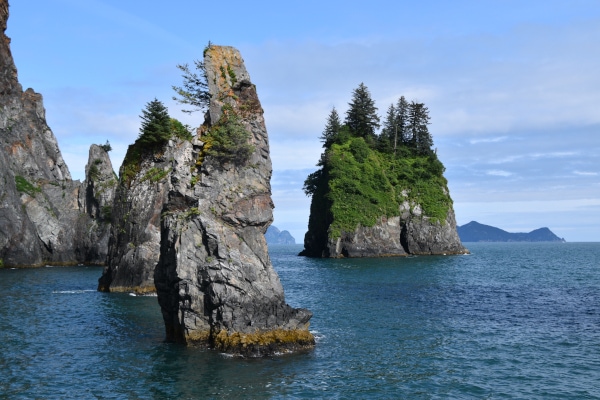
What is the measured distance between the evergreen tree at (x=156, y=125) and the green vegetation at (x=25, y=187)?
4563cm

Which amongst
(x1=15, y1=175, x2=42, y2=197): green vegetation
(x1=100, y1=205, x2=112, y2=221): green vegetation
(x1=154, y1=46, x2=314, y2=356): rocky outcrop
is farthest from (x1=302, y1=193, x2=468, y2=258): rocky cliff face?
(x1=154, y1=46, x2=314, y2=356): rocky outcrop

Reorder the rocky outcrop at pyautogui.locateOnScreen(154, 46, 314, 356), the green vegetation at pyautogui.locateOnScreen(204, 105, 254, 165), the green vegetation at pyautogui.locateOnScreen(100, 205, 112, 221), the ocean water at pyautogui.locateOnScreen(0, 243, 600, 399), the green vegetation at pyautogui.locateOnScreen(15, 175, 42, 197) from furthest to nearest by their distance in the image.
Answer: the green vegetation at pyautogui.locateOnScreen(100, 205, 112, 221) < the green vegetation at pyautogui.locateOnScreen(15, 175, 42, 197) < the green vegetation at pyautogui.locateOnScreen(204, 105, 254, 165) < the rocky outcrop at pyautogui.locateOnScreen(154, 46, 314, 356) < the ocean water at pyautogui.locateOnScreen(0, 243, 600, 399)

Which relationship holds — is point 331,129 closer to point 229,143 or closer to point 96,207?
point 96,207

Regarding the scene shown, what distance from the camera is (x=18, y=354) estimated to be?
2647 centimetres

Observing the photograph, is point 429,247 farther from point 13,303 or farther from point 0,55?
point 0,55

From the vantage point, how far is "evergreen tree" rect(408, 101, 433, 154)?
12044cm

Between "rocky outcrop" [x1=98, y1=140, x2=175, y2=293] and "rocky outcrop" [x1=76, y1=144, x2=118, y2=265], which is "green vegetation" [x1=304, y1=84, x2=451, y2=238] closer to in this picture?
"rocky outcrop" [x1=76, y1=144, x2=118, y2=265]

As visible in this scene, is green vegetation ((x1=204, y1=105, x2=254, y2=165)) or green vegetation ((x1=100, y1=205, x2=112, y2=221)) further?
green vegetation ((x1=100, y1=205, x2=112, y2=221))

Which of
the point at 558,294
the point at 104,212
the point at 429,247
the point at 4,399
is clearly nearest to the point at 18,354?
the point at 4,399

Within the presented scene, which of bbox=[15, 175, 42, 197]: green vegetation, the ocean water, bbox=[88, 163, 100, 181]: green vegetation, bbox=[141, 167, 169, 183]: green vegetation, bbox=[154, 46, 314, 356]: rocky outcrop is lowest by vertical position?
the ocean water

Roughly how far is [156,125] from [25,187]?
48235mm

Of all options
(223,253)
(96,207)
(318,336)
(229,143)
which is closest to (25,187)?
(96,207)

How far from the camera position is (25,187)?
86875 millimetres

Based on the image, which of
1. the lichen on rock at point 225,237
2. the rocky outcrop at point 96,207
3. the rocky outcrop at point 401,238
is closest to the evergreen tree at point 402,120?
the rocky outcrop at point 401,238
